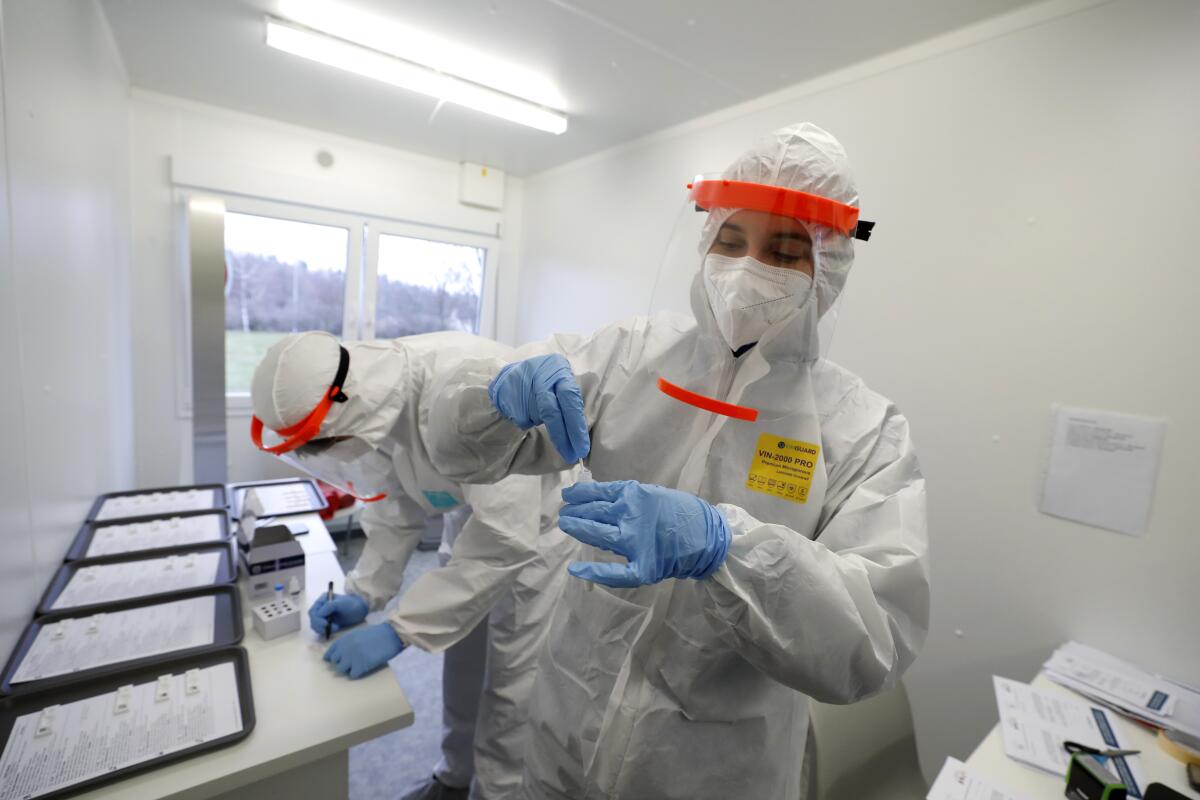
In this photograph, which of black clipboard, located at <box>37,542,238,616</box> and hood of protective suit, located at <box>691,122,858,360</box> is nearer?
hood of protective suit, located at <box>691,122,858,360</box>

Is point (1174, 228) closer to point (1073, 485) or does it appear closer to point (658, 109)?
point (1073, 485)

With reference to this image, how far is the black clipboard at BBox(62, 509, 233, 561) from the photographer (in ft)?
4.67

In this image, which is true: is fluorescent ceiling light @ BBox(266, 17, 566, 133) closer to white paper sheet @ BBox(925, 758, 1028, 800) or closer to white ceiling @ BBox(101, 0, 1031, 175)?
white ceiling @ BBox(101, 0, 1031, 175)

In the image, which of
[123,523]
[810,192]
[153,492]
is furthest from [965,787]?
[153,492]

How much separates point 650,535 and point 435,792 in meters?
1.75

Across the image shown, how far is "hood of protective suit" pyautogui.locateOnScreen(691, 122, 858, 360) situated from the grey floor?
1688mm

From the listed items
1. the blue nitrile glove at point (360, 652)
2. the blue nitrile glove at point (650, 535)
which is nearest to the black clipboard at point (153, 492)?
the blue nitrile glove at point (360, 652)

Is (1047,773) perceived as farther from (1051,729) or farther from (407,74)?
(407,74)

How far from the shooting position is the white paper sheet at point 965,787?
1.00 metres

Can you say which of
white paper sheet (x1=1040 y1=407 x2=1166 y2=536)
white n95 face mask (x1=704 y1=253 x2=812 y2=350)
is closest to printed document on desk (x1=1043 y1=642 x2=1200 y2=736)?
white paper sheet (x1=1040 y1=407 x2=1166 y2=536)

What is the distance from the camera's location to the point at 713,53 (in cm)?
201

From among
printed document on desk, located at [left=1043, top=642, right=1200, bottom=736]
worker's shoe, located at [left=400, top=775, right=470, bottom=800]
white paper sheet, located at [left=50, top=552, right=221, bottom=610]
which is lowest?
worker's shoe, located at [left=400, top=775, right=470, bottom=800]

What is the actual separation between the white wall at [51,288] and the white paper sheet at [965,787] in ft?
5.85

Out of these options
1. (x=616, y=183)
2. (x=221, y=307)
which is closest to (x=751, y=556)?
(x=616, y=183)
